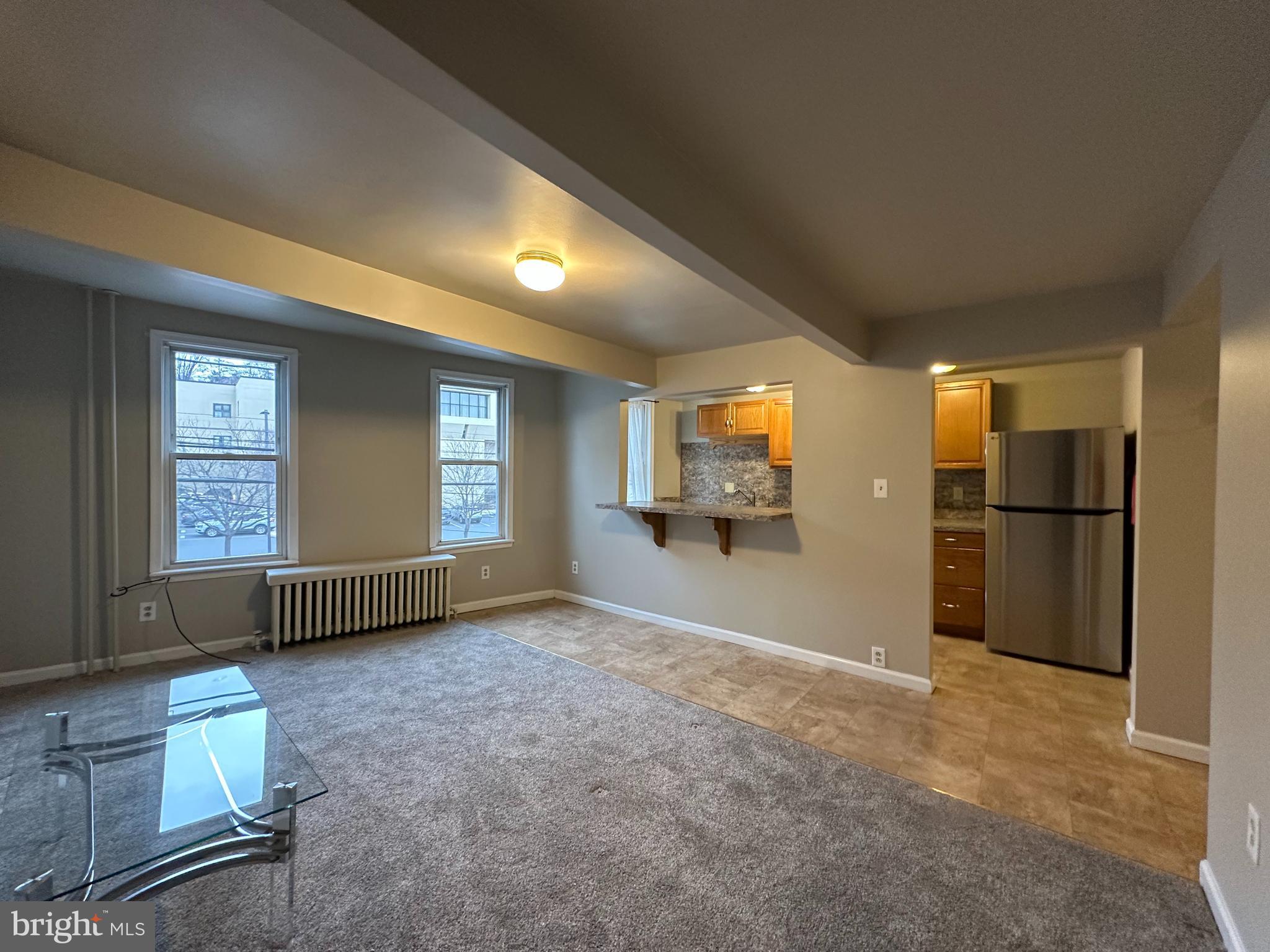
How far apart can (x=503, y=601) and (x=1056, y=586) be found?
4.47m

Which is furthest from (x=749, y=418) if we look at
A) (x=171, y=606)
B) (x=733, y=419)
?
(x=171, y=606)

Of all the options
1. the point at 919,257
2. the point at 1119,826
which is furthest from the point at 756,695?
the point at 919,257

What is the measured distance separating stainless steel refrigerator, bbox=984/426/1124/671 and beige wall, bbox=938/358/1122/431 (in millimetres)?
412

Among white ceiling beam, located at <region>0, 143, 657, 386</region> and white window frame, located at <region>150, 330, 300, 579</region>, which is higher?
white ceiling beam, located at <region>0, 143, 657, 386</region>

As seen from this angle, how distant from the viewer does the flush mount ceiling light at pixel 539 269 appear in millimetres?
2375

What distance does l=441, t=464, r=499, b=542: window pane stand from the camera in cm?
481

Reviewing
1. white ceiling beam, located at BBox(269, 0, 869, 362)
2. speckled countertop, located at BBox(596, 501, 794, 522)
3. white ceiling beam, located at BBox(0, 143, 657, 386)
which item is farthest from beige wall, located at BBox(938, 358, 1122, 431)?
white ceiling beam, located at BBox(0, 143, 657, 386)

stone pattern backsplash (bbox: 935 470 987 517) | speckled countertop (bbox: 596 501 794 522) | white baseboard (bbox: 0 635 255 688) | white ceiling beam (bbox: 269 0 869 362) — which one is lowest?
white baseboard (bbox: 0 635 255 688)

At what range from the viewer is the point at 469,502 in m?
4.95

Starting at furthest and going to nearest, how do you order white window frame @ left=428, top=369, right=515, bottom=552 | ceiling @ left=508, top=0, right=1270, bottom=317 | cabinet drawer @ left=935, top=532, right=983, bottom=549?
white window frame @ left=428, top=369, right=515, bottom=552 < cabinet drawer @ left=935, top=532, right=983, bottom=549 < ceiling @ left=508, top=0, right=1270, bottom=317

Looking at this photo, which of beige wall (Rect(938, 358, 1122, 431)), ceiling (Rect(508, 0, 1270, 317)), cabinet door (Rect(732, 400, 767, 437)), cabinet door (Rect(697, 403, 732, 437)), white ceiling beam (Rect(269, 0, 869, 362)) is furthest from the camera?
cabinet door (Rect(697, 403, 732, 437))

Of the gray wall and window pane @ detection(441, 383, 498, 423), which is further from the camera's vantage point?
window pane @ detection(441, 383, 498, 423)

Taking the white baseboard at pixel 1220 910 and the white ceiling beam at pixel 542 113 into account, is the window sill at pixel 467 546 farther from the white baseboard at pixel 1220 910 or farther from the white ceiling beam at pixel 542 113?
the white baseboard at pixel 1220 910

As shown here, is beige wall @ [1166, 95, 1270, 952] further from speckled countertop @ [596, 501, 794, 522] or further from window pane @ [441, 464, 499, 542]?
window pane @ [441, 464, 499, 542]
